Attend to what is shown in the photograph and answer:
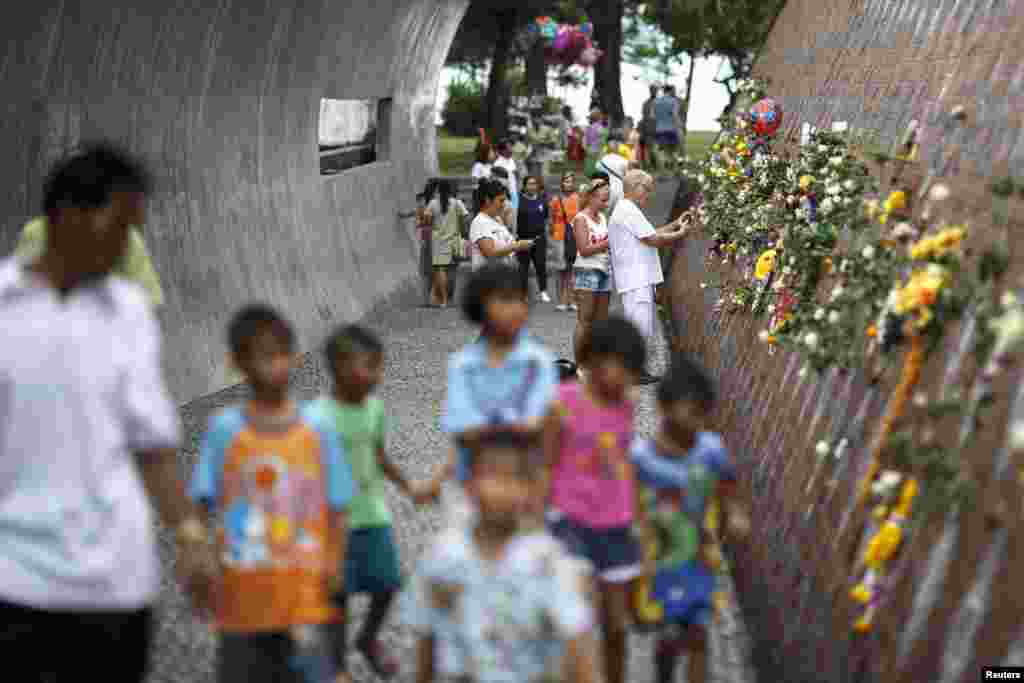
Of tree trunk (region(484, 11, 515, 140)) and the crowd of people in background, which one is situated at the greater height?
the crowd of people in background

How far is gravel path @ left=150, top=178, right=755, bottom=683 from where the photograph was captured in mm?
6617

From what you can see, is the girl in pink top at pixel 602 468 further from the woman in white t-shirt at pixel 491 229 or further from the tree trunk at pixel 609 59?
the tree trunk at pixel 609 59

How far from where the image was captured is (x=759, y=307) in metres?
9.80

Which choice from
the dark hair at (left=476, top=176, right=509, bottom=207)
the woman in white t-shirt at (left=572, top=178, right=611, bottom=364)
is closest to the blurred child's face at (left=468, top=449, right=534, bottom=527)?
the woman in white t-shirt at (left=572, top=178, right=611, bottom=364)

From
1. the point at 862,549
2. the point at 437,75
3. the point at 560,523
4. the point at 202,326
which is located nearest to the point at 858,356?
the point at 862,549

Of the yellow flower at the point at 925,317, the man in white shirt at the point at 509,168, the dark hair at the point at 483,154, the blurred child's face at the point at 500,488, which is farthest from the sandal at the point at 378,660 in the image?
the dark hair at the point at 483,154

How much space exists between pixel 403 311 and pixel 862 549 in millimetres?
14697

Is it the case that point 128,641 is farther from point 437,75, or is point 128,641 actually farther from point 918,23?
point 437,75

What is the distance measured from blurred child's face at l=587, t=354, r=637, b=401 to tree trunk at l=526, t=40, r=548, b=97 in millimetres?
39632

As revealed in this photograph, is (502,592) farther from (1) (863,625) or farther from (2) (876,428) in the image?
(2) (876,428)

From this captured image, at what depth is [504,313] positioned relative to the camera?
5.45m

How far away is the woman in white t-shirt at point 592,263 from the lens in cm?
1295

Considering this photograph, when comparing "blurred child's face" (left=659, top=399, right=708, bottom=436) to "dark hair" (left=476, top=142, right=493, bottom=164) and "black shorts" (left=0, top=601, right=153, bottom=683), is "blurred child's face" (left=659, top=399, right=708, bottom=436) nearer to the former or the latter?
"black shorts" (left=0, top=601, right=153, bottom=683)

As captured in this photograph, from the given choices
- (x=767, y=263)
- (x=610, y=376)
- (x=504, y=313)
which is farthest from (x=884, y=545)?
(x=767, y=263)
